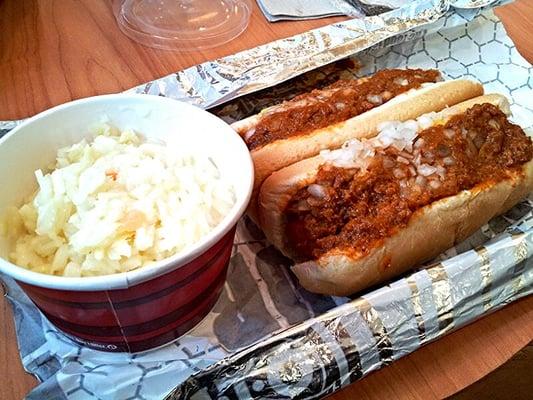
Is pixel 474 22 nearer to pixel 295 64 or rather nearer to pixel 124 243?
pixel 295 64

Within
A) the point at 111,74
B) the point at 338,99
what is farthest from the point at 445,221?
the point at 111,74

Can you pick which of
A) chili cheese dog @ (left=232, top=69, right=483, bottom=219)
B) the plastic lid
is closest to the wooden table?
the plastic lid

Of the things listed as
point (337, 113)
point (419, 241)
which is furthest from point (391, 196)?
point (337, 113)

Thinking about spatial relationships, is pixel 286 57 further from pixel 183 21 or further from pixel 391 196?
pixel 391 196

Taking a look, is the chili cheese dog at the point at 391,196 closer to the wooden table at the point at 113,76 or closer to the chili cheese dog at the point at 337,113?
the chili cheese dog at the point at 337,113

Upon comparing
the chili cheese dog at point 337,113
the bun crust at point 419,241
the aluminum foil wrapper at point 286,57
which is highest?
the aluminum foil wrapper at point 286,57

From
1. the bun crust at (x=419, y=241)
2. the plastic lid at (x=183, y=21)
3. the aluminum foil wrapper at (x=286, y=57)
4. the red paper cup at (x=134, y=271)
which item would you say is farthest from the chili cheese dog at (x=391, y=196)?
the plastic lid at (x=183, y=21)
